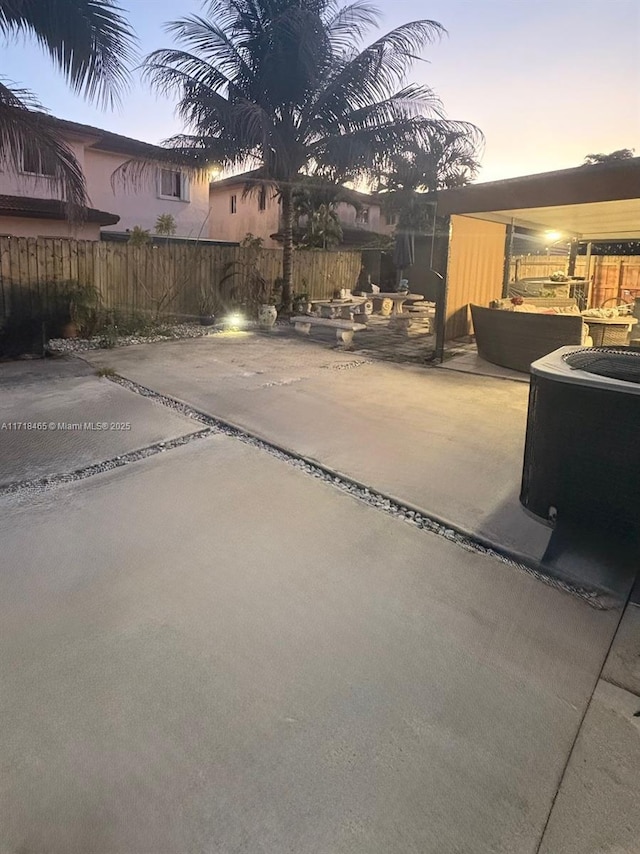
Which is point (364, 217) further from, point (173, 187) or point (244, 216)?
point (173, 187)

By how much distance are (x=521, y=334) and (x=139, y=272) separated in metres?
7.74

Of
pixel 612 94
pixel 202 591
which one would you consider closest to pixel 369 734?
pixel 202 591

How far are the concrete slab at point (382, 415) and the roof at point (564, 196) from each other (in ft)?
7.76

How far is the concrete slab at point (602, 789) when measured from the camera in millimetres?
1469

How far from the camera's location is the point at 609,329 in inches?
325

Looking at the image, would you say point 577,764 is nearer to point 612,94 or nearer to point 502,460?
point 502,460

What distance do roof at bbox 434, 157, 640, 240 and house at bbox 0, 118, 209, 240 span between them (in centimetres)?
760

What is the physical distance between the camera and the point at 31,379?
6.56 meters

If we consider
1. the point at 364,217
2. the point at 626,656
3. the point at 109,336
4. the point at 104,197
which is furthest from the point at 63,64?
the point at 364,217

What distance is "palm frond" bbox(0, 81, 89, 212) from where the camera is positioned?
6785mm

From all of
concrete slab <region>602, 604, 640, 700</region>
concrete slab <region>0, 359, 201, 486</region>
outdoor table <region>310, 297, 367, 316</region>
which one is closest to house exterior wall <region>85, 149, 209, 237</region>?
outdoor table <region>310, 297, 367, 316</region>

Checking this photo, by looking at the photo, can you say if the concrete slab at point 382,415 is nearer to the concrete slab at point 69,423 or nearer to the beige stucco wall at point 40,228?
the concrete slab at point 69,423

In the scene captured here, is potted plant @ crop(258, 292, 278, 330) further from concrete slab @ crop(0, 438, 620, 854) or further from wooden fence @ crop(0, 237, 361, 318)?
concrete slab @ crop(0, 438, 620, 854)

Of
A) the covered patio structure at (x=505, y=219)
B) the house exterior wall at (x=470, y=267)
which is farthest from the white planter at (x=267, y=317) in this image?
Result: the house exterior wall at (x=470, y=267)
